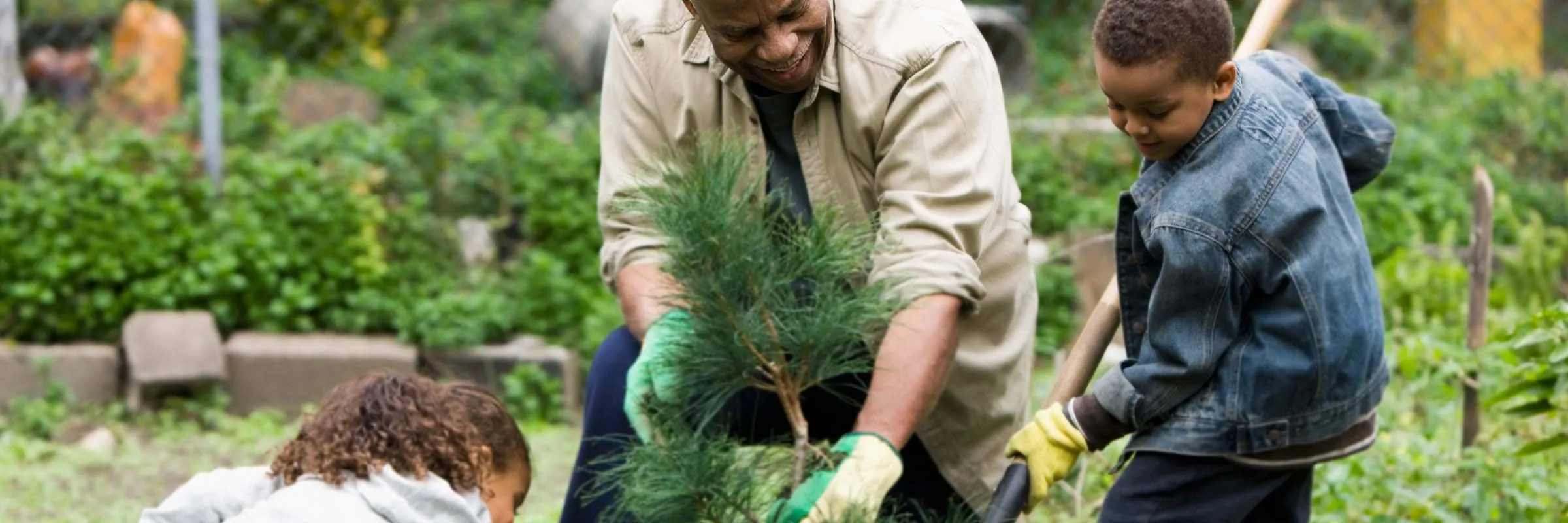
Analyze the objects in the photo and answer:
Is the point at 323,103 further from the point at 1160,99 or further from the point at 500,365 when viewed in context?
the point at 1160,99

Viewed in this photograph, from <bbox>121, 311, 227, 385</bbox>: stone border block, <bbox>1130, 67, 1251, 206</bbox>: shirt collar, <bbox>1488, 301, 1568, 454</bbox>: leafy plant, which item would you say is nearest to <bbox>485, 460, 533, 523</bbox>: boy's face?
<bbox>1130, 67, 1251, 206</bbox>: shirt collar

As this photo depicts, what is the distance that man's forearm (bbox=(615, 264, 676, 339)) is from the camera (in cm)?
274

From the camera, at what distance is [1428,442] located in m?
3.81

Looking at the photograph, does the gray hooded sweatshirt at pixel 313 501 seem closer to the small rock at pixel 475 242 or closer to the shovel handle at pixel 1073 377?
the shovel handle at pixel 1073 377

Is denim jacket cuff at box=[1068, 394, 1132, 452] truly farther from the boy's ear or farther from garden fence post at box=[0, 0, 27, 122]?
garden fence post at box=[0, 0, 27, 122]

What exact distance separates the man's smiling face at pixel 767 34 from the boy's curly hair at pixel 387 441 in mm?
757

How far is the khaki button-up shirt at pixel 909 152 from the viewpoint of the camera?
2.54 m

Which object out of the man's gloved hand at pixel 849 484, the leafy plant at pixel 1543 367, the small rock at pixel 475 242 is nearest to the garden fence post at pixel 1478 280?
the leafy plant at pixel 1543 367

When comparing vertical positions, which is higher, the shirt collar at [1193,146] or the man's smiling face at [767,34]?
the man's smiling face at [767,34]

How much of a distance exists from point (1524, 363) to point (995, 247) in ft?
3.32

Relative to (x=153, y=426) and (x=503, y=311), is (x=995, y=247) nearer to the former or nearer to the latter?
(x=503, y=311)

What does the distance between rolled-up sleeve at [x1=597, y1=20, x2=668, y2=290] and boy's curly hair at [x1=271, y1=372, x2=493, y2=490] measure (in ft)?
1.20

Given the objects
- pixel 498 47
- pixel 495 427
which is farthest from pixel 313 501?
pixel 498 47

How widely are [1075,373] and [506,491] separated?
99cm
